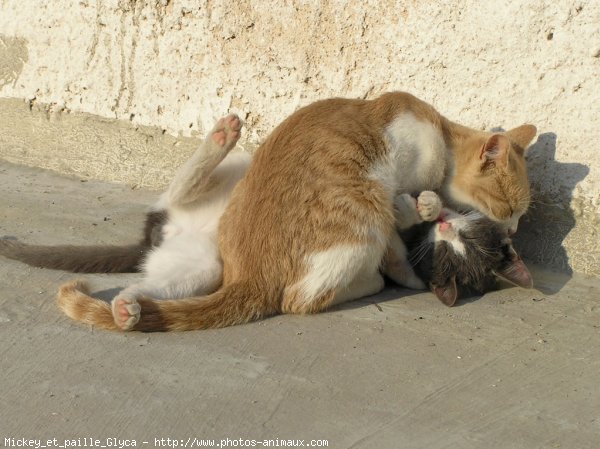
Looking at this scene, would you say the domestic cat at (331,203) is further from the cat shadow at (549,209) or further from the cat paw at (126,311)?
the cat shadow at (549,209)

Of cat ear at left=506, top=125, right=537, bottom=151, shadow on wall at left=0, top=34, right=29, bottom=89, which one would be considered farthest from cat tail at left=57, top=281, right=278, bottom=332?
shadow on wall at left=0, top=34, right=29, bottom=89

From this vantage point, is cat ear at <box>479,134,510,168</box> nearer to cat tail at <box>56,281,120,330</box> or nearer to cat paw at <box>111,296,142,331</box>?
cat paw at <box>111,296,142,331</box>

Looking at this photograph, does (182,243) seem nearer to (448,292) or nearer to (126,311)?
(126,311)

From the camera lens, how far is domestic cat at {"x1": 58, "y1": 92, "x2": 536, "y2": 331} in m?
3.84

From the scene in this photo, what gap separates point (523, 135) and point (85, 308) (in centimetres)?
243

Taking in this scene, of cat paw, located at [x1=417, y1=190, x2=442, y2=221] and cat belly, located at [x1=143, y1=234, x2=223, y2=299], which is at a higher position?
cat paw, located at [x1=417, y1=190, x2=442, y2=221]

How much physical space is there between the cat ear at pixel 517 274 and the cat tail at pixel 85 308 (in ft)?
6.53

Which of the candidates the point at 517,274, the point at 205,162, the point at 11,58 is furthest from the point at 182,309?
the point at 11,58

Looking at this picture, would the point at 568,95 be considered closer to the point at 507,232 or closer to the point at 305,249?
the point at 507,232

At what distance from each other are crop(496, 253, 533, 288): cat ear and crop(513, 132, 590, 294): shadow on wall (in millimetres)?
348

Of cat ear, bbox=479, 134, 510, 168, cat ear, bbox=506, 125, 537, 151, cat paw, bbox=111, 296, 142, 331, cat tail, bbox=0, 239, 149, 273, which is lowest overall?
cat tail, bbox=0, 239, 149, 273

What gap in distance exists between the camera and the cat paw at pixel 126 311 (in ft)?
11.7

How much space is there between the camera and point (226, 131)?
4336mm

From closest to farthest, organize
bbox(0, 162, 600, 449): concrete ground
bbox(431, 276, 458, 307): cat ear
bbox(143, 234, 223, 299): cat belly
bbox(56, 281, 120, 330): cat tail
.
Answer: bbox(0, 162, 600, 449): concrete ground → bbox(56, 281, 120, 330): cat tail → bbox(143, 234, 223, 299): cat belly → bbox(431, 276, 458, 307): cat ear
